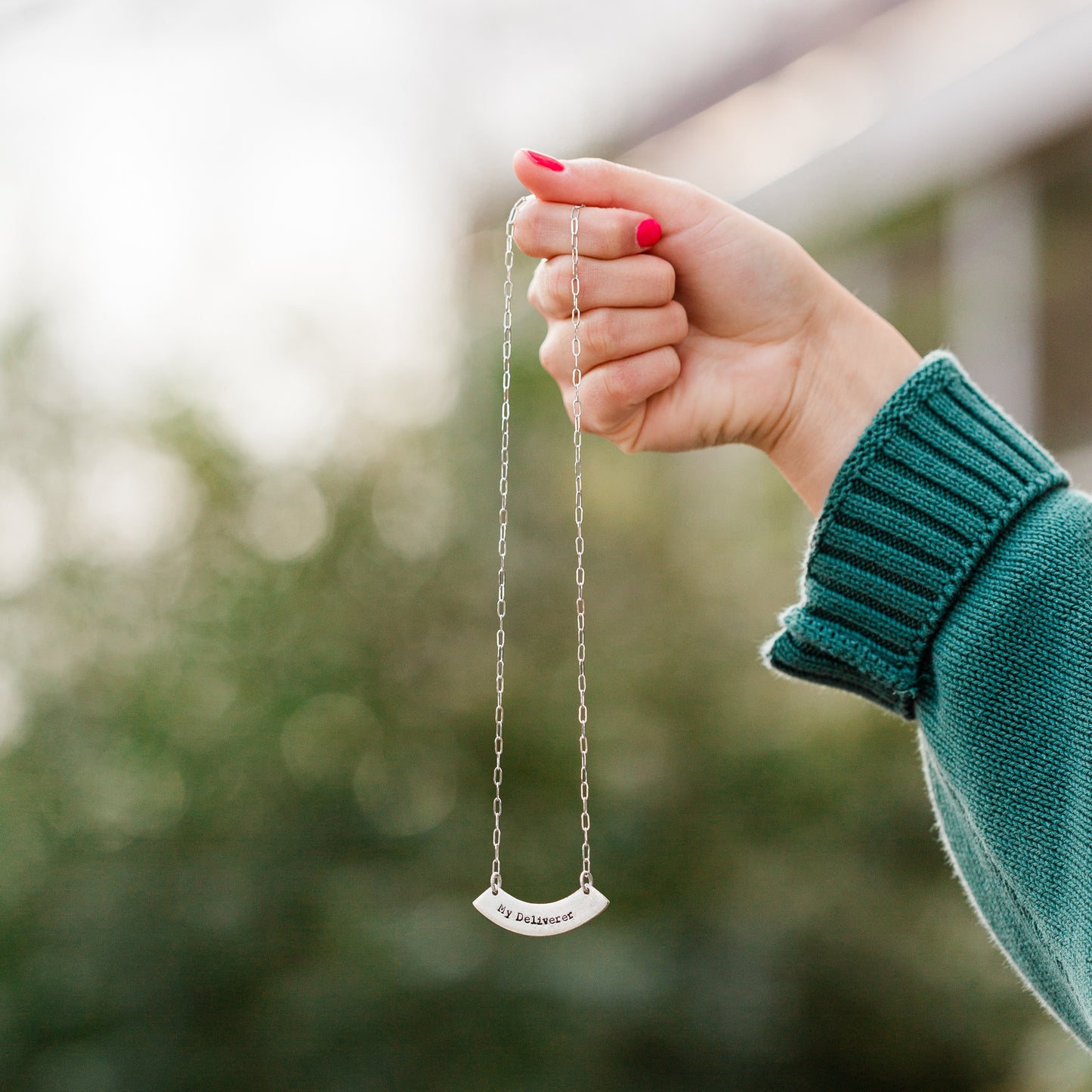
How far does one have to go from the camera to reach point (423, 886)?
298 centimetres

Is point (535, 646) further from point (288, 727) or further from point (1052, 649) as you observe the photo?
point (1052, 649)

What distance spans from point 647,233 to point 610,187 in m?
0.07

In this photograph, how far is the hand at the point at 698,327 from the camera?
1.26 m

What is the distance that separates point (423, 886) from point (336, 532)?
3.43ft

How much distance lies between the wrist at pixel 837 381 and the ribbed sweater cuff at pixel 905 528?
0.09 metres

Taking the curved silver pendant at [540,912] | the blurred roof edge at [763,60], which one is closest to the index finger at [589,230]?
the curved silver pendant at [540,912]

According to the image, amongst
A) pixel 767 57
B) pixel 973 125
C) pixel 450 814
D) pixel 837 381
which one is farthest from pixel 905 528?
pixel 767 57

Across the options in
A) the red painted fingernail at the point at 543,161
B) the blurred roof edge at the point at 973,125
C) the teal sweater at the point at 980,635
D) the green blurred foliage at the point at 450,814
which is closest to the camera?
the teal sweater at the point at 980,635

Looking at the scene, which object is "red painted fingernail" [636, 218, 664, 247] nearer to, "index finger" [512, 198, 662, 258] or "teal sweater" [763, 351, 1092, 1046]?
"index finger" [512, 198, 662, 258]

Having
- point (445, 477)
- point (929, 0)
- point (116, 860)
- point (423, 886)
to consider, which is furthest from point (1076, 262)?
point (116, 860)

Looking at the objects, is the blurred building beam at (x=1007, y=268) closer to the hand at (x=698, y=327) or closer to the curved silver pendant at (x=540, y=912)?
the hand at (x=698, y=327)

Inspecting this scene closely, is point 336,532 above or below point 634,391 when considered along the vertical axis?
below

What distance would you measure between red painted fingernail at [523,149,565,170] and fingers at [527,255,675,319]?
0.34 feet

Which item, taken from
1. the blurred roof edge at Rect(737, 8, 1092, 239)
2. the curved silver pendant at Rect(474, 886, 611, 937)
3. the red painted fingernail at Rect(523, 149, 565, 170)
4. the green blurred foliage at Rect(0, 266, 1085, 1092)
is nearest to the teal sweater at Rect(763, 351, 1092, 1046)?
the curved silver pendant at Rect(474, 886, 611, 937)
